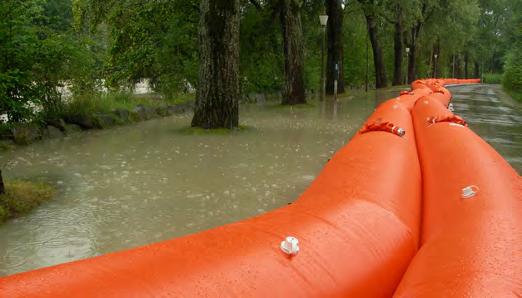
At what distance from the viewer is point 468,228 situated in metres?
2.26

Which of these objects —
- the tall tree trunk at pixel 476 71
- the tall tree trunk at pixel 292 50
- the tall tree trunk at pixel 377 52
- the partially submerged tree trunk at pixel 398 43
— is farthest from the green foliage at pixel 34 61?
the tall tree trunk at pixel 476 71

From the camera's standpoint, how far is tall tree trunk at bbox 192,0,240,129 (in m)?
10.8

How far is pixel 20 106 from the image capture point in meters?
7.64

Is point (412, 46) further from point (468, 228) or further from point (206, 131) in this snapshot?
point (468, 228)

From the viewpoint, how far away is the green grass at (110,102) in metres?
11.5

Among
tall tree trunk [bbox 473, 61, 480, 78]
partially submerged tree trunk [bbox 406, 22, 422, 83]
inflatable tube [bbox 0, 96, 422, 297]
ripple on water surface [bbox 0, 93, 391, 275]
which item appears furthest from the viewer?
tall tree trunk [bbox 473, 61, 480, 78]

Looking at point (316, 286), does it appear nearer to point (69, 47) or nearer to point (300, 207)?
point (300, 207)

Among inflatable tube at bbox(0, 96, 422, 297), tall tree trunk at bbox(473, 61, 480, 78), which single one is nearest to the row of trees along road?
inflatable tube at bbox(0, 96, 422, 297)

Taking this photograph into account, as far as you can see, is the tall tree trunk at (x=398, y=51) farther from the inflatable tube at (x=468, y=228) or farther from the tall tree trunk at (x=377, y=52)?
the inflatable tube at (x=468, y=228)

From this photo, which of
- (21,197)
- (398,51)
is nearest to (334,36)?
(398,51)

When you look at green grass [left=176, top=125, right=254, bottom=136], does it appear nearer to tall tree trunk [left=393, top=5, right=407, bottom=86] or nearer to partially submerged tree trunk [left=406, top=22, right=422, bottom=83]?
tall tree trunk [left=393, top=5, right=407, bottom=86]

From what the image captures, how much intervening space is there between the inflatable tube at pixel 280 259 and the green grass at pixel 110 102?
969cm

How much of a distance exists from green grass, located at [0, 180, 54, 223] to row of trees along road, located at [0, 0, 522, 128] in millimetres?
1295

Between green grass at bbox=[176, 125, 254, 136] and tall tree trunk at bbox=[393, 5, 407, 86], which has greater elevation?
tall tree trunk at bbox=[393, 5, 407, 86]
